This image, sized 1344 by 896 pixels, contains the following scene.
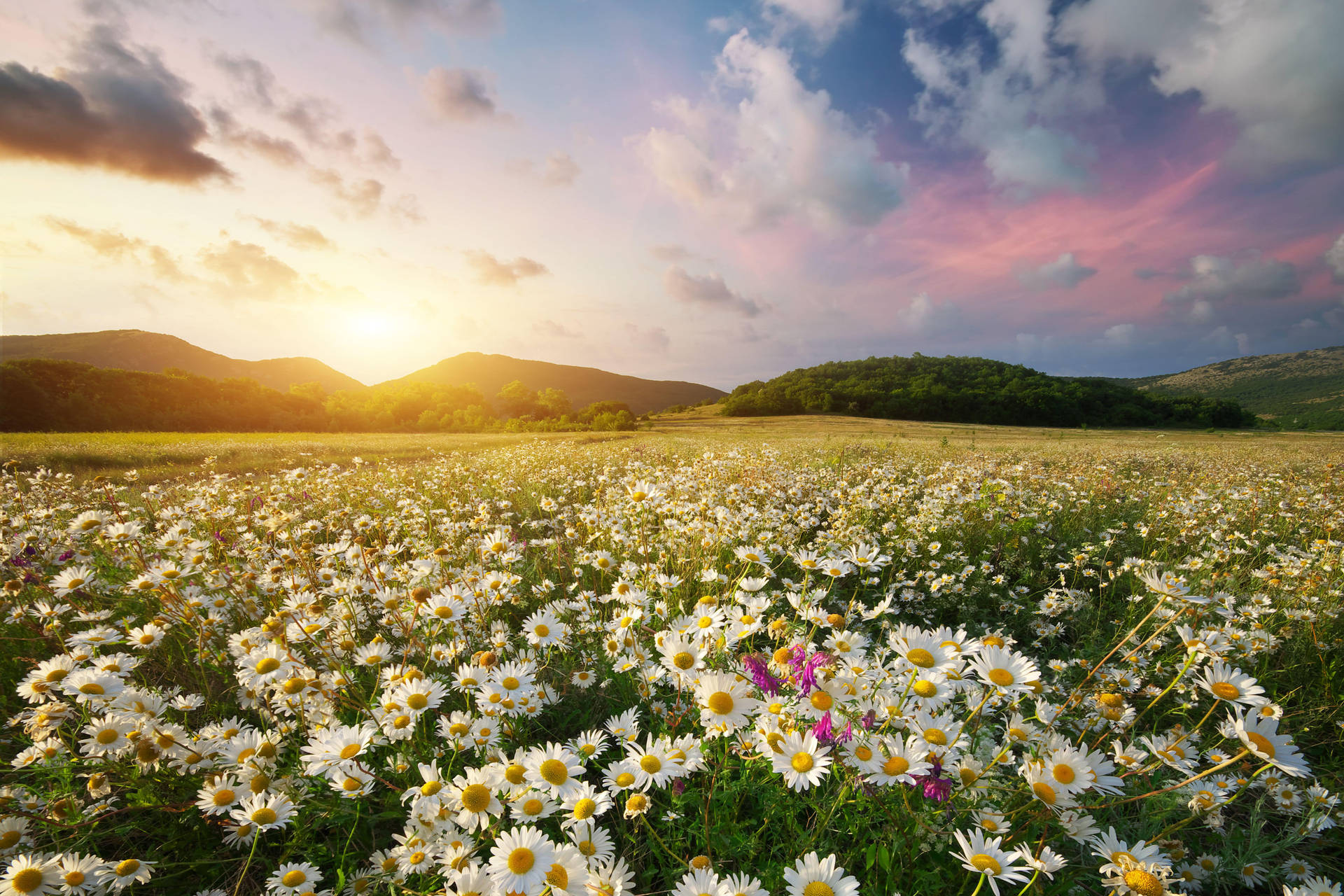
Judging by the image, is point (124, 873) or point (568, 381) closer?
point (124, 873)

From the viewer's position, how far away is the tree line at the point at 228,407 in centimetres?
2666

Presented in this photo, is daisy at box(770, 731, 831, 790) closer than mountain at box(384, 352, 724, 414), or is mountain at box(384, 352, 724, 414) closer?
daisy at box(770, 731, 831, 790)

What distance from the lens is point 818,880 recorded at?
142 cm

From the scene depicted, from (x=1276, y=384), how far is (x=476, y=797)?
183267 millimetres

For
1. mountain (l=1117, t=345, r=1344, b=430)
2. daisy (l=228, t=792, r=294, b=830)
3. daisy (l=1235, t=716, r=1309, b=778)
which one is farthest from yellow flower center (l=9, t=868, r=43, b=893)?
mountain (l=1117, t=345, r=1344, b=430)

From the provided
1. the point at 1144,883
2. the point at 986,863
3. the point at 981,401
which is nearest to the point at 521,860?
the point at 986,863

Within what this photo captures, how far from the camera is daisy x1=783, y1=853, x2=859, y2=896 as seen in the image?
1.35 meters

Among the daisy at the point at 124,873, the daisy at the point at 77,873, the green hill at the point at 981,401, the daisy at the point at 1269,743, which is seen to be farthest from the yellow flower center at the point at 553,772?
the green hill at the point at 981,401

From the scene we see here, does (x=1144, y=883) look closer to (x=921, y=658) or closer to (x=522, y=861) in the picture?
(x=921, y=658)

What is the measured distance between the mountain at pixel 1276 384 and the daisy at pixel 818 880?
97.9 m

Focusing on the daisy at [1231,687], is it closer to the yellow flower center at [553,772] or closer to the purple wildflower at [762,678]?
the purple wildflower at [762,678]

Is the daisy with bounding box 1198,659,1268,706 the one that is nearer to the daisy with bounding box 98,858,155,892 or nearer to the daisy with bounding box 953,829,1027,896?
the daisy with bounding box 953,829,1027,896

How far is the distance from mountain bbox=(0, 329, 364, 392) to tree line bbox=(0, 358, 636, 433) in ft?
94.7

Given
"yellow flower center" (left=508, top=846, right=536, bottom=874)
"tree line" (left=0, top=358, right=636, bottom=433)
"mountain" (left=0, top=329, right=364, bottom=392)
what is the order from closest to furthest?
"yellow flower center" (left=508, top=846, right=536, bottom=874) → "tree line" (left=0, top=358, right=636, bottom=433) → "mountain" (left=0, top=329, right=364, bottom=392)
